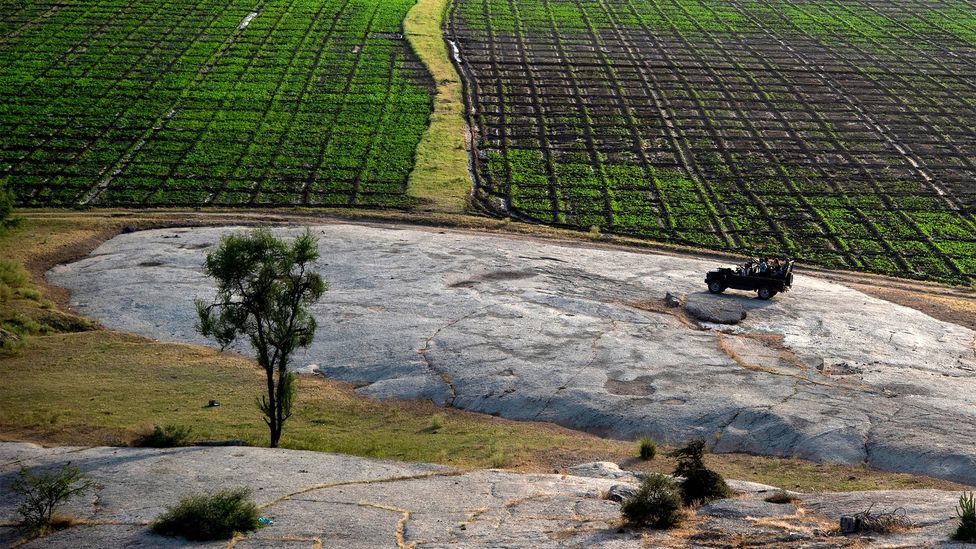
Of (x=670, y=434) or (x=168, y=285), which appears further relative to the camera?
(x=168, y=285)

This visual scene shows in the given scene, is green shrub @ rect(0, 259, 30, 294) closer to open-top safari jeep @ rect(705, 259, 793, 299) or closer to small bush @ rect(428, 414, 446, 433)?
small bush @ rect(428, 414, 446, 433)

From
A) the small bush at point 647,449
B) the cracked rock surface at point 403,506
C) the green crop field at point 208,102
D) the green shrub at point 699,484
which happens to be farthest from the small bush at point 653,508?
the green crop field at point 208,102

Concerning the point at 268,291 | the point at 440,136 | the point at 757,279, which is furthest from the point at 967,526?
the point at 440,136

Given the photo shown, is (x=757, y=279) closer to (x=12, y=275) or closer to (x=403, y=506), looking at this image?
(x=403, y=506)

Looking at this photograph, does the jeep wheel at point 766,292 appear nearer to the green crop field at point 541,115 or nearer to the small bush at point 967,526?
the green crop field at point 541,115

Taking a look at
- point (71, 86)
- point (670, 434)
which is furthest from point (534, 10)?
point (670, 434)

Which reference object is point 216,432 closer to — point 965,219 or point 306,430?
point 306,430
